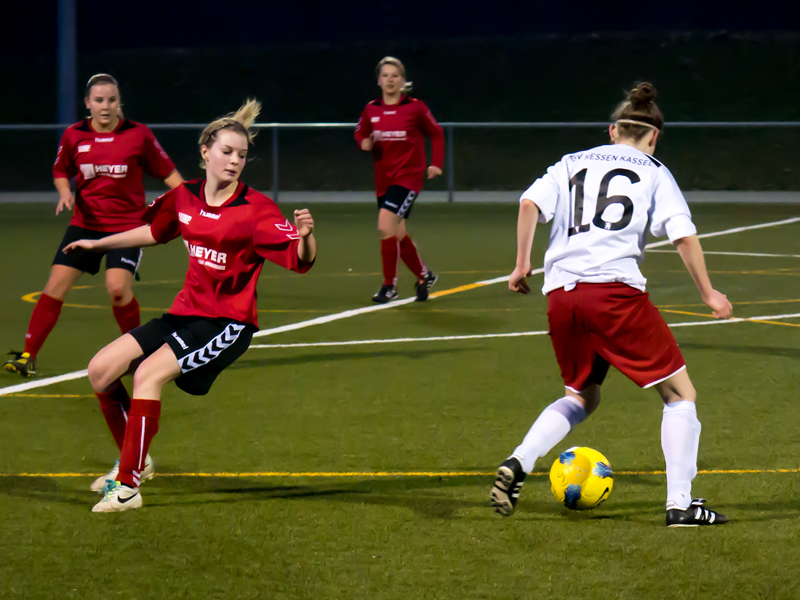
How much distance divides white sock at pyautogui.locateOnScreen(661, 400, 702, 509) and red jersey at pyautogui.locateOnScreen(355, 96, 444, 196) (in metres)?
6.60

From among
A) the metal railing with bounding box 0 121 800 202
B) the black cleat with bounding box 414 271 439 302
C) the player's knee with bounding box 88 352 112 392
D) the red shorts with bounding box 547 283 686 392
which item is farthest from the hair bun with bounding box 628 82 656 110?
the metal railing with bounding box 0 121 800 202

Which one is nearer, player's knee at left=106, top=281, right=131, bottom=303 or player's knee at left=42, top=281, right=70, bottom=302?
player's knee at left=106, top=281, right=131, bottom=303

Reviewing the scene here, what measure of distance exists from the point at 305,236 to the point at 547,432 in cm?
125

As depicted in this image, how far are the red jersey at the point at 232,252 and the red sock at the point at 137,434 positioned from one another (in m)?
0.44

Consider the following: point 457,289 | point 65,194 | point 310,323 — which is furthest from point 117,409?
point 457,289

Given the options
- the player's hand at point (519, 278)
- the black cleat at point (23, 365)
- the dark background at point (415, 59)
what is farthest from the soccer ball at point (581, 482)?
the dark background at point (415, 59)

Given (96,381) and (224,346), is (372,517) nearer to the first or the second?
(224,346)

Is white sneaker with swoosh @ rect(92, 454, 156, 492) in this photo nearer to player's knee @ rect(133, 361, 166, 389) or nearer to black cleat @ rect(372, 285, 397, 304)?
player's knee @ rect(133, 361, 166, 389)

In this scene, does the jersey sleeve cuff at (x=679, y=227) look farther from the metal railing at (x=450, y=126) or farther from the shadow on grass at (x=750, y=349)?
the metal railing at (x=450, y=126)

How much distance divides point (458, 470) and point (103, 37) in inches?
839

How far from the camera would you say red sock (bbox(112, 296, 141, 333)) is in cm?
786

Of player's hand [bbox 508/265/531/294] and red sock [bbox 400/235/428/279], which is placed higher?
player's hand [bbox 508/265/531/294]

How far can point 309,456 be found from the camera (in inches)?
235

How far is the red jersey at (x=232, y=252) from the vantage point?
507 cm
